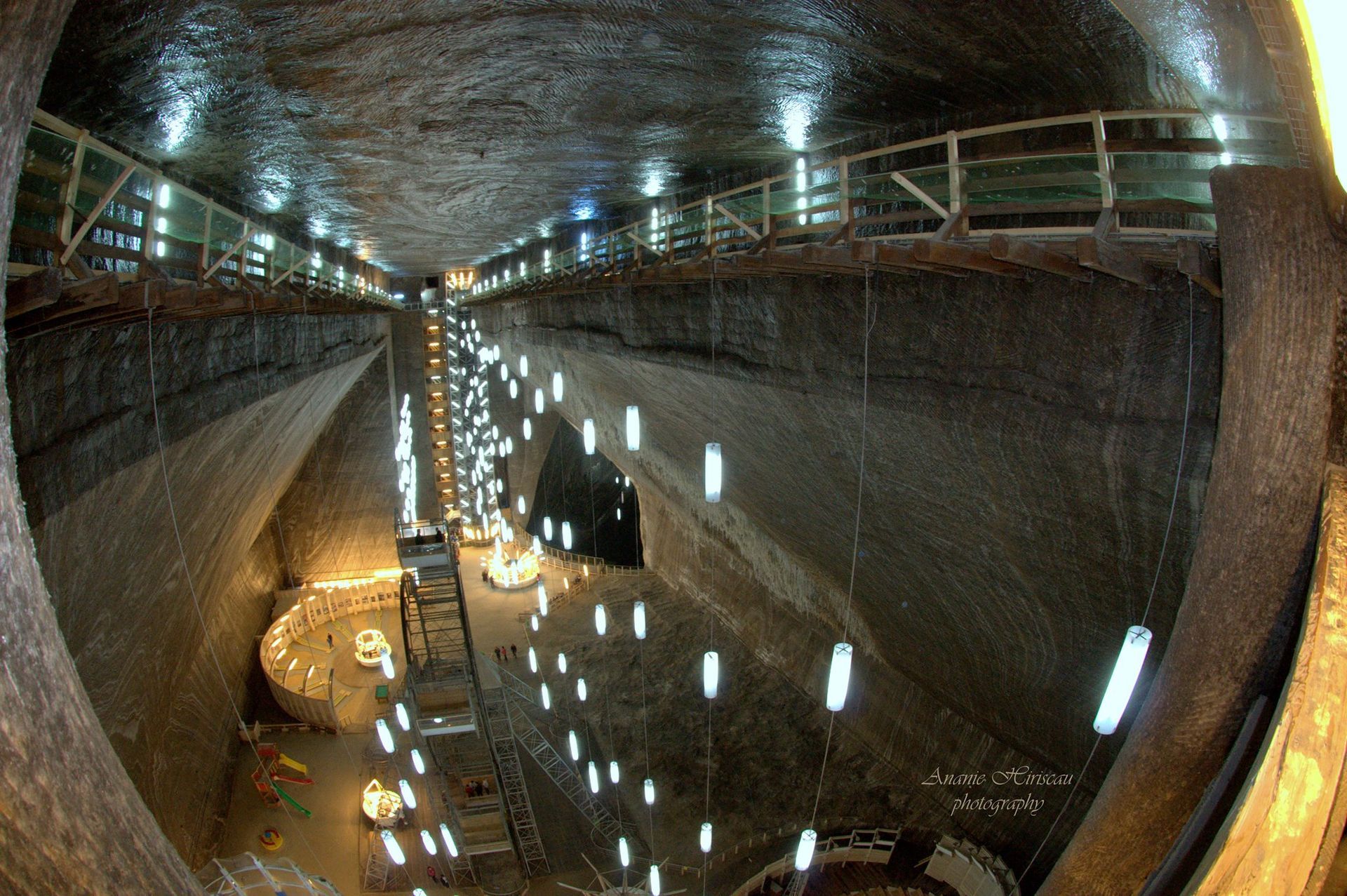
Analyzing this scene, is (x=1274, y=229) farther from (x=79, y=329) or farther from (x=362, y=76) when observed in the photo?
(x=362, y=76)

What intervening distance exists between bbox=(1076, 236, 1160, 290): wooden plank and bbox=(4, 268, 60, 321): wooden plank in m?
3.73

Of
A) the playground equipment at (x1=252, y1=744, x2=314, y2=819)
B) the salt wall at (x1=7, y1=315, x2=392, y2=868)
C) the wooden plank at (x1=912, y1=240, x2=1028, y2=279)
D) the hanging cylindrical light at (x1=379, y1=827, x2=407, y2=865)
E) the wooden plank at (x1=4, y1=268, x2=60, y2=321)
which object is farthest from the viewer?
the playground equipment at (x1=252, y1=744, x2=314, y2=819)

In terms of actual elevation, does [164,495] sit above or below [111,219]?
below

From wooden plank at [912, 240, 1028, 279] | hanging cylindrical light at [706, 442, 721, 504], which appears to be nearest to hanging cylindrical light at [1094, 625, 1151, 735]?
wooden plank at [912, 240, 1028, 279]

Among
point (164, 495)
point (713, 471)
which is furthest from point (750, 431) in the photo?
point (164, 495)

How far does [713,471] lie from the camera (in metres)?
5.62

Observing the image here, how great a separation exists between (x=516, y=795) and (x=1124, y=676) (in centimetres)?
914

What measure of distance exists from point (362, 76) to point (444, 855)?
9311 mm

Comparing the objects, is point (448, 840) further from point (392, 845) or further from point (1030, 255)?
point (1030, 255)

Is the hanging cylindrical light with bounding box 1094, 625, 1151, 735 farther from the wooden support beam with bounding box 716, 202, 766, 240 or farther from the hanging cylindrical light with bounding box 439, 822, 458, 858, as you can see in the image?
the hanging cylindrical light with bounding box 439, 822, 458, 858

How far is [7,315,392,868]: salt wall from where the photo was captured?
160 inches

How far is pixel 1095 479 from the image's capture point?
415 centimetres

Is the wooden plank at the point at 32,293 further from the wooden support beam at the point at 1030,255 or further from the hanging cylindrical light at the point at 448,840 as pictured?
the hanging cylindrical light at the point at 448,840

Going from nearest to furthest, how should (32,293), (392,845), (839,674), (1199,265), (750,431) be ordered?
(32,293) → (1199,265) → (839,674) → (750,431) → (392,845)
